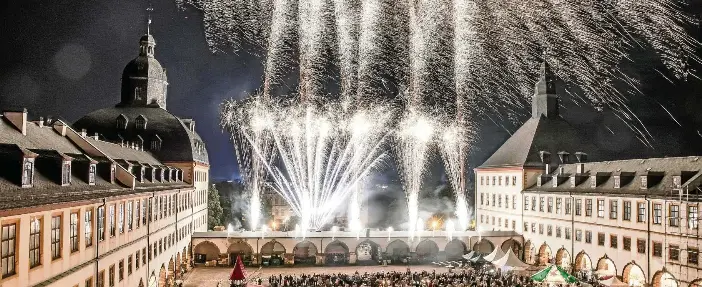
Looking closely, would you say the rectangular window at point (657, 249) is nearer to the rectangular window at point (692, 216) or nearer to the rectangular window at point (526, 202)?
the rectangular window at point (692, 216)

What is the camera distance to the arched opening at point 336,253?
6216 cm

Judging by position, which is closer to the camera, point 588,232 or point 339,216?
point 588,232

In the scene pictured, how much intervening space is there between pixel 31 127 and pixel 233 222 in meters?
66.7

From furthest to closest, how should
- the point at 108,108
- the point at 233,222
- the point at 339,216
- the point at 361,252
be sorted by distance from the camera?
the point at 339,216
the point at 233,222
the point at 361,252
the point at 108,108

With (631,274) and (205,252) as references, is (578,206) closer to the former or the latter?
(631,274)

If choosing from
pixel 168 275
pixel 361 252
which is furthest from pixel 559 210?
pixel 168 275

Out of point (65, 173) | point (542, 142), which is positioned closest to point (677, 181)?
point (542, 142)

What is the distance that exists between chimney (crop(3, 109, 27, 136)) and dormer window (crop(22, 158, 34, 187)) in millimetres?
7178

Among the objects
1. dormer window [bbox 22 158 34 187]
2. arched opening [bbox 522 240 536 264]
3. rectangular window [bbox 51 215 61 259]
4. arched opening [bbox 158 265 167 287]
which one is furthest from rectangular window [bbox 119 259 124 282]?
arched opening [bbox 522 240 536 264]

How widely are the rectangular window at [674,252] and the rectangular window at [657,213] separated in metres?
2.22

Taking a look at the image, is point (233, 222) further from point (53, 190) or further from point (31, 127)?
point (53, 190)

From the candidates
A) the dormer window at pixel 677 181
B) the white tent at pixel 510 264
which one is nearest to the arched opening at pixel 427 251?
the white tent at pixel 510 264

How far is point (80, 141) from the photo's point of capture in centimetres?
3603

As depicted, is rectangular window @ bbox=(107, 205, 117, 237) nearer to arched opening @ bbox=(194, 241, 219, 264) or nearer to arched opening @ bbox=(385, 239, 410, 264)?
arched opening @ bbox=(194, 241, 219, 264)
